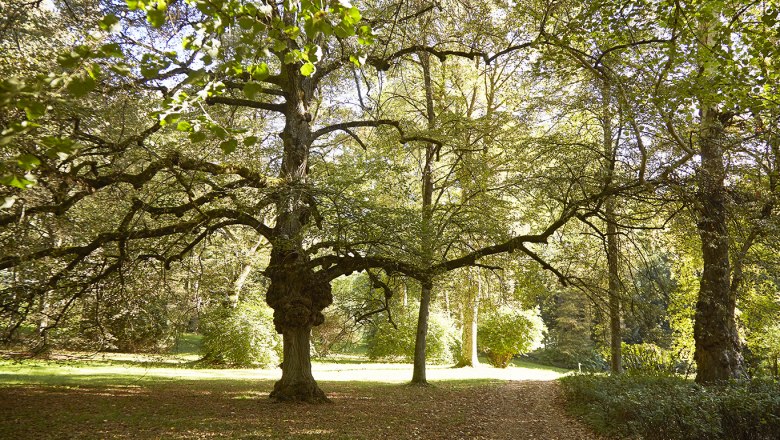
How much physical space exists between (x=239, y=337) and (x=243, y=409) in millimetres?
9955

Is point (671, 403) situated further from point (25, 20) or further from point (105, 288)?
point (25, 20)

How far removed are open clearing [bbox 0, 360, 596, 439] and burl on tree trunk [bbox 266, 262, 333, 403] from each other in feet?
1.26

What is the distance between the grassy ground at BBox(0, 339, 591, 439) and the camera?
24.3 ft

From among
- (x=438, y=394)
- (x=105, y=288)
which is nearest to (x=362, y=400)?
(x=438, y=394)

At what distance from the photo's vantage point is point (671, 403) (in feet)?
22.6

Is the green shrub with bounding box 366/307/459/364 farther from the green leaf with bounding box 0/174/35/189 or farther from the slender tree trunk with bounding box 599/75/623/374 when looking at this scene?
the green leaf with bounding box 0/174/35/189

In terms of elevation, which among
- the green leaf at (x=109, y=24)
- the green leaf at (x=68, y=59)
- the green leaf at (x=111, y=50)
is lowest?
the green leaf at (x=68, y=59)

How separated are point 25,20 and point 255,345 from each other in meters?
14.1

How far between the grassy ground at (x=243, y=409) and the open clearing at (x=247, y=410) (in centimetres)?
2

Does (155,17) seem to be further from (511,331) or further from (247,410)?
(511,331)

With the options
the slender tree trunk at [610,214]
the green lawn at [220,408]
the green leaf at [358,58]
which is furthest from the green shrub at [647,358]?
the green leaf at [358,58]

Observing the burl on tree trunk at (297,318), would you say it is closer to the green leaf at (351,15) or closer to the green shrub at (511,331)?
the green leaf at (351,15)

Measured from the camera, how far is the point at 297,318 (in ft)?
31.8

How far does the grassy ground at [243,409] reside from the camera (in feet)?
24.3
